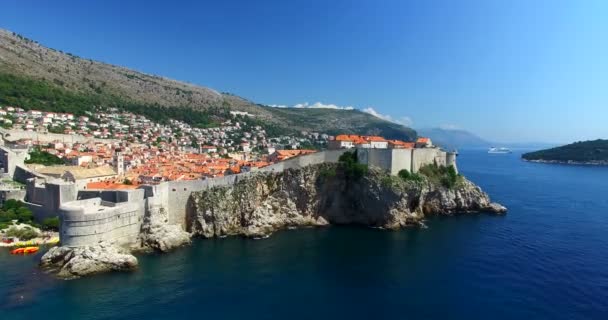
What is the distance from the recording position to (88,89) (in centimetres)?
7975

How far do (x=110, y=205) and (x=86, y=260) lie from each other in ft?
13.1

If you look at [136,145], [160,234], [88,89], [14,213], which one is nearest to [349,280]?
[160,234]

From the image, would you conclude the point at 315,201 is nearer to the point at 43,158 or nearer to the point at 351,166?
the point at 351,166

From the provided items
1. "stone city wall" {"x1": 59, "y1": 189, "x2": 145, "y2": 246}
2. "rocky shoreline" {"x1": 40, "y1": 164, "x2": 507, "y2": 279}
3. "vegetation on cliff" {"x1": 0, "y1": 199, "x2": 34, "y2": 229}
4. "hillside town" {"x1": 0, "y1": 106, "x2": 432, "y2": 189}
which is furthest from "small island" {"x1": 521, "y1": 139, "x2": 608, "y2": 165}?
"vegetation on cliff" {"x1": 0, "y1": 199, "x2": 34, "y2": 229}

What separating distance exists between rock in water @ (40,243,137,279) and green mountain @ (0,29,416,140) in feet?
146

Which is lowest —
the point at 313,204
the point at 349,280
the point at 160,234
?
the point at 349,280

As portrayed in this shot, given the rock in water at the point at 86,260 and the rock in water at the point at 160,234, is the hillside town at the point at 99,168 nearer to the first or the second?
the rock in water at the point at 160,234

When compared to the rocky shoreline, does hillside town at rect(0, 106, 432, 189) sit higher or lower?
higher

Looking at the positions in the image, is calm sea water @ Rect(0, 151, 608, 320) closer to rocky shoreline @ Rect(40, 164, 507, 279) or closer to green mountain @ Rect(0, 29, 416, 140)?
rocky shoreline @ Rect(40, 164, 507, 279)

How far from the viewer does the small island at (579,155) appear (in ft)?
309

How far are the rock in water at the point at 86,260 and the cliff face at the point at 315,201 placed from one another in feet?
24.7

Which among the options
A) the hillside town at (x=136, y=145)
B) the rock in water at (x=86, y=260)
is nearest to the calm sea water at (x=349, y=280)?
the rock in water at (x=86, y=260)

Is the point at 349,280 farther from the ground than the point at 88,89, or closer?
closer

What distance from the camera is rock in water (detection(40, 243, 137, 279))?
19141mm
